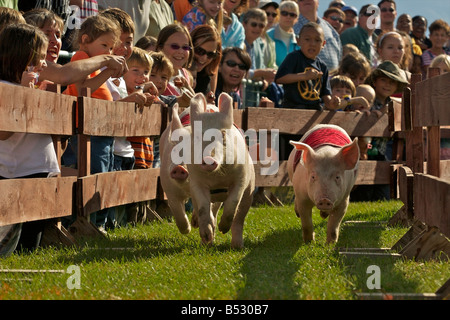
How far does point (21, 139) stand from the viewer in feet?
21.8

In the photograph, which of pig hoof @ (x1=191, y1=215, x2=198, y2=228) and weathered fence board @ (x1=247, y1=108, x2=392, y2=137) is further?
weathered fence board @ (x1=247, y1=108, x2=392, y2=137)

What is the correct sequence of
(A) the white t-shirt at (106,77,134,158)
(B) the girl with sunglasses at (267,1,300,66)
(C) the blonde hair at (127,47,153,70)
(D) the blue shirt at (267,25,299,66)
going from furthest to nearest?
(D) the blue shirt at (267,25,299,66) < (B) the girl with sunglasses at (267,1,300,66) < (C) the blonde hair at (127,47,153,70) < (A) the white t-shirt at (106,77,134,158)

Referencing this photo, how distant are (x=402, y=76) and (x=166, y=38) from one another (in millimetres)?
4681

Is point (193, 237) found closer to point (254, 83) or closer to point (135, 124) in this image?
point (135, 124)

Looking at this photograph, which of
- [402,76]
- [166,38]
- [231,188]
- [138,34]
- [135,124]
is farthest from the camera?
[402,76]

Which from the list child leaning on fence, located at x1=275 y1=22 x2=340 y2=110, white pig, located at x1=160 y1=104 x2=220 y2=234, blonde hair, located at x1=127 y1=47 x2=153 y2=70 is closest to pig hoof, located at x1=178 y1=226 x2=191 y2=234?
white pig, located at x1=160 y1=104 x2=220 y2=234

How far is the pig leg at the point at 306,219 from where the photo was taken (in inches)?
283

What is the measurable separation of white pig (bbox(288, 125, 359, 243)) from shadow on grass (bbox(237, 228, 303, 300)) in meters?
0.34

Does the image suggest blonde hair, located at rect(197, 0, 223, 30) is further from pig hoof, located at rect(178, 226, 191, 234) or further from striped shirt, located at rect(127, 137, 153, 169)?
pig hoof, located at rect(178, 226, 191, 234)

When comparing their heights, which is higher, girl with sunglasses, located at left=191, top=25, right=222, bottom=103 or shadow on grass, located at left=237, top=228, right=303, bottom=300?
girl with sunglasses, located at left=191, top=25, right=222, bottom=103

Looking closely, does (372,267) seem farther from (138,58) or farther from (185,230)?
(138,58)

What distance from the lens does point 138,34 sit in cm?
1089

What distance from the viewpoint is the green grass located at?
15.9 ft
